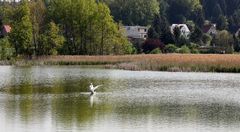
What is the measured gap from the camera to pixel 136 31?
375 ft

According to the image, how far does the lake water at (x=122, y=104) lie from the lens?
68.7 ft

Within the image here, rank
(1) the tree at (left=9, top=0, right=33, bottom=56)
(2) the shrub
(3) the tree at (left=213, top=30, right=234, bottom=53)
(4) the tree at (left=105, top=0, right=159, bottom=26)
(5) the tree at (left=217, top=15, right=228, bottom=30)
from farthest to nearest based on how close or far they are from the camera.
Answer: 1. (5) the tree at (left=217, top=15, right=228, bottom=30)
2. (4) the tree at (left=105, top=0, right=159, bottom=26)
3. (3) the tree at (left=213, top=30, right=234, bottom=53)
4. (2) the shrub
5. (1) the tree at (left=9, top=0, right=33, bottom=56)

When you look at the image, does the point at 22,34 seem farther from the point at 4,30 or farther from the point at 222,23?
the point at 222,23

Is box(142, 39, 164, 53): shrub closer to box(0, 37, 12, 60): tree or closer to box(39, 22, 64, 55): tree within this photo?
box(39, 22, 64, 55): tree

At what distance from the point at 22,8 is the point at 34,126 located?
49.0m

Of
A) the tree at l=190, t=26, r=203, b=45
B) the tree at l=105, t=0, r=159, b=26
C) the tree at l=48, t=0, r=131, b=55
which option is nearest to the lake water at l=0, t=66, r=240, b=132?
the tree at l=48, t=0, r=131, b=55

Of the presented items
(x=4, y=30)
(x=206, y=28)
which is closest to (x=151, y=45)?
(x=4, y=30)

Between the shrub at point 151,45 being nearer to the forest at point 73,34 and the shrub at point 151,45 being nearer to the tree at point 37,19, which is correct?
the forest at point 73,34

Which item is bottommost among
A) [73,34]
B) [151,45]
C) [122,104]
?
[122,104]

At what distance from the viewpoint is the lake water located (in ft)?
68.7

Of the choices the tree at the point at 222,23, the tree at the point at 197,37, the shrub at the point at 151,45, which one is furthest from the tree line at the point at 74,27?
the tree at the point at 222,23

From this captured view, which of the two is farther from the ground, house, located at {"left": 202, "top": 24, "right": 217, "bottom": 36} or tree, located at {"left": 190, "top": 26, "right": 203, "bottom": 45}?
house, located at {"left": 202, "top": 24, "right": 217, "bottom": 36}

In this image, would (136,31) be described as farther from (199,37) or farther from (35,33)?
(35,33)

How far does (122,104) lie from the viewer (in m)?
26.7
